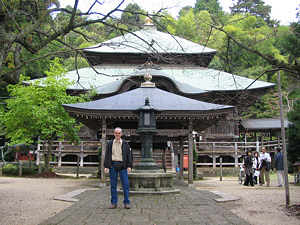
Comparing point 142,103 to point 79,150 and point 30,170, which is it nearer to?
point 79,150

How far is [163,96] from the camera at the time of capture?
13000mm

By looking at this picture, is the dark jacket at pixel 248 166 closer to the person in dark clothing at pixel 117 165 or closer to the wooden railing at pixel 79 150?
the person in dark clothing at pixel 117 165

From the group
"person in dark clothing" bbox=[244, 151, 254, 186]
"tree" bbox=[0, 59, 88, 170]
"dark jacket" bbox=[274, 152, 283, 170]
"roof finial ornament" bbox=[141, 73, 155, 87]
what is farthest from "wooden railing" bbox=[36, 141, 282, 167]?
"roof finial ornament" bbox=[141, 73, 155, 87]

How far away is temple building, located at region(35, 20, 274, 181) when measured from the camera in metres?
9.90

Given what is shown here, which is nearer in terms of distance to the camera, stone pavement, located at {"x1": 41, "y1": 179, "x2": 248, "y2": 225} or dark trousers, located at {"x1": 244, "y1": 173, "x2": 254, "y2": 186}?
stone pavement, located at {"x1": 41, "y1": 179, "x2": 248, "y2": 225}

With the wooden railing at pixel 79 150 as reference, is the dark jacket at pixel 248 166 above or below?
below

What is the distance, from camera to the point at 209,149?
66.2 ft

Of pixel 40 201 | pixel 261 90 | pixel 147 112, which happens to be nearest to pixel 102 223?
pixel 40 201

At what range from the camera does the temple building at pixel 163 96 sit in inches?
390

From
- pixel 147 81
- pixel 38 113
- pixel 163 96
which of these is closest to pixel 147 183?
pixel 163 96

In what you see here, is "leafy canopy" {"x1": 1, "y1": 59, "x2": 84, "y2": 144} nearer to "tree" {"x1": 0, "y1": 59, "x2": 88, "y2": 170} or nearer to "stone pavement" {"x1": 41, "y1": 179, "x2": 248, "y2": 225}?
"tree" {"x1": 0, "y1": 59, "x2": 88, "y2": 170}

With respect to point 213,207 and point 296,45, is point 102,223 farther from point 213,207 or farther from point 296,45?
point 296,45

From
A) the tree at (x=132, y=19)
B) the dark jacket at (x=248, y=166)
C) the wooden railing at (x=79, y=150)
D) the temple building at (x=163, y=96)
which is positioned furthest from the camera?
the wooden railing at (x=79, y=150)

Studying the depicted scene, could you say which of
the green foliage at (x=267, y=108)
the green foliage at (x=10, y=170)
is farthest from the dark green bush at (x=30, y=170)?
the green foliage at (x=267, y=108)
